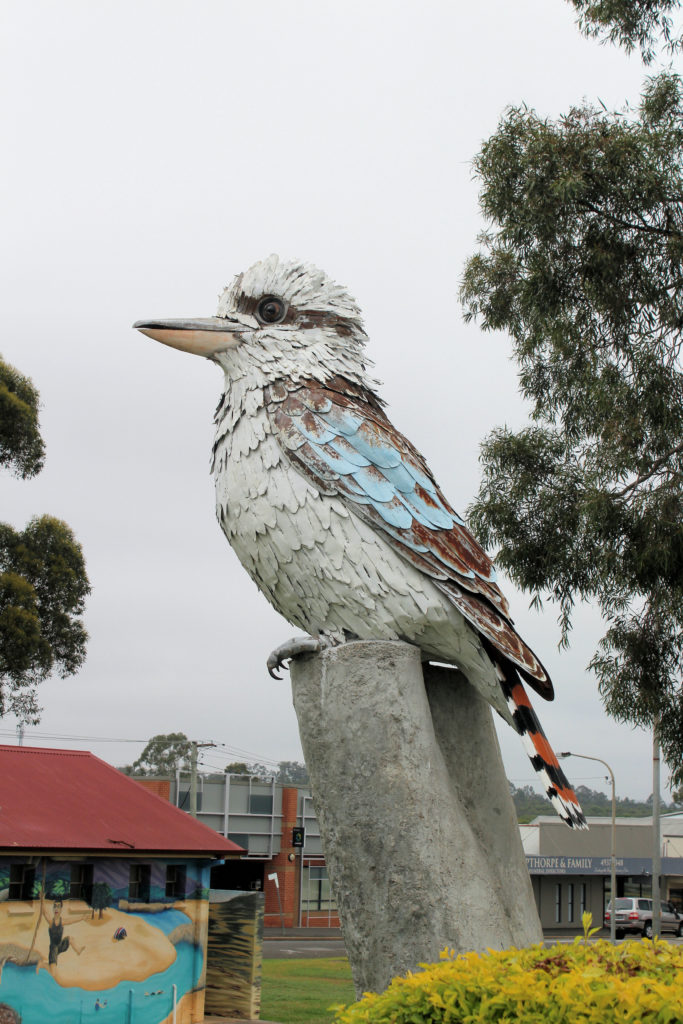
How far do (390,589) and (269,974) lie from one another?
17.0 meters

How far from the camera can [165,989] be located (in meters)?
12.4

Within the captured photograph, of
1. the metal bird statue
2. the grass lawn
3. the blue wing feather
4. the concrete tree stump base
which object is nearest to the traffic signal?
the grass lawn

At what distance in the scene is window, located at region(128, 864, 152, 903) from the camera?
484 inches

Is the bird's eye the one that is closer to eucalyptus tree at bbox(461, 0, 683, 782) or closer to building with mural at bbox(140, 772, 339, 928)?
eucalyptus tree at bbox(461, 0, 683, 782)

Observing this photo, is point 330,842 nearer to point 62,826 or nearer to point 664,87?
point 62,826

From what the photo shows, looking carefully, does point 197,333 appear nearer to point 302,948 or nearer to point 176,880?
point 176,880

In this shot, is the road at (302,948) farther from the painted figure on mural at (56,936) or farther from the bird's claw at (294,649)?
the bird's claw at (294,649)

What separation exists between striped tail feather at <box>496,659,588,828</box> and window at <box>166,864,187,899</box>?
31.2 ft

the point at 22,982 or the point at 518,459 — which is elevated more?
the point at 518,459

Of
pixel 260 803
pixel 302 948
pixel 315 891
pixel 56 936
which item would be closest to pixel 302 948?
pixel 302 948

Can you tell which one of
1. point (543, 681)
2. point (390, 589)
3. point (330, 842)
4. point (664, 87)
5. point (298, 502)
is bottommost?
point (330, 842)

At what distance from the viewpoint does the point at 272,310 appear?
492cm

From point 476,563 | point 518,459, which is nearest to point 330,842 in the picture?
point 476,563

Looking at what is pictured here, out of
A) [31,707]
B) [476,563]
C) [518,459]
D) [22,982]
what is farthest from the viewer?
[31,707]
